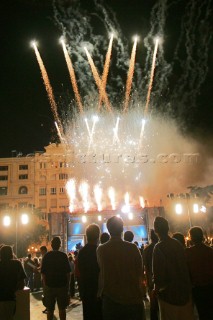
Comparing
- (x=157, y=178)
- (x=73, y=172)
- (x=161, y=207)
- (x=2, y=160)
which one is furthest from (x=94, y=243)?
(x=2, y=160)

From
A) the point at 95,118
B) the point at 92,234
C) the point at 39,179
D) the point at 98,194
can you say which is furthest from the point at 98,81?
the point at 39,179

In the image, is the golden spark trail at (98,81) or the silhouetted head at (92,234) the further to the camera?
the golden spark trail at (98,81)

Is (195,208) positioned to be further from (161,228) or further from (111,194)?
(111,194)

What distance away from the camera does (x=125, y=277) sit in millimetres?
3709

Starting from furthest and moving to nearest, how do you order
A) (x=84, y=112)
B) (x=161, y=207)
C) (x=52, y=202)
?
(x=52, y=202) < (x=161, y=207) < (x=84, y=112)

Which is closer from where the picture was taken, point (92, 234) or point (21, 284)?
point (92, 234)

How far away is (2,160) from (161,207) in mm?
35249

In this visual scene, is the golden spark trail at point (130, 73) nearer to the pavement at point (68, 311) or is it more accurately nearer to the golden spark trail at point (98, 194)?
the pavement at point (68, 311)

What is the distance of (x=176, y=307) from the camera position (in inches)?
159

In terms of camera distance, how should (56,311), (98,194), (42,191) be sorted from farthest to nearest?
1. (42,191)
2. (98,194)
3. (56,311)

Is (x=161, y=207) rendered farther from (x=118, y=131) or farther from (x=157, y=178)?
(x=118, y=131)

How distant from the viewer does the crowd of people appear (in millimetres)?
3688

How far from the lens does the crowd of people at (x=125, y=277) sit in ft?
12.1

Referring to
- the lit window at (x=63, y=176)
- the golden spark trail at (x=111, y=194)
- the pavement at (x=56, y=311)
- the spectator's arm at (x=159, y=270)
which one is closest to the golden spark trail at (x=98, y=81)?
the pavement at (x=56, y=311)
